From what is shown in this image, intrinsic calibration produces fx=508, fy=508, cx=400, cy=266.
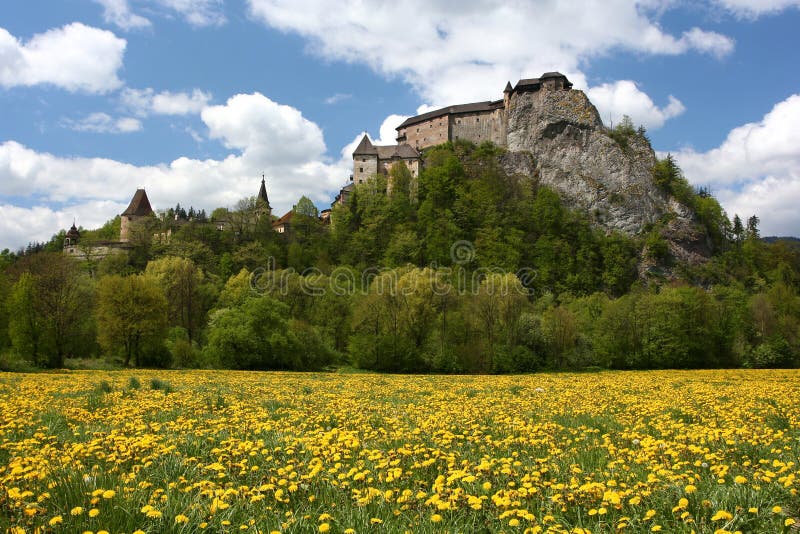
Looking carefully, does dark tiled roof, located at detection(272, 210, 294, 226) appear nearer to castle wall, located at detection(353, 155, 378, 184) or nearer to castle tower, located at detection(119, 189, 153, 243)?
castle wall, located at detection(353, 155, 378, 184)

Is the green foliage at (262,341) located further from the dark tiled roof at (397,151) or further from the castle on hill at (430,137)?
the dark tiled roof at (397,151)

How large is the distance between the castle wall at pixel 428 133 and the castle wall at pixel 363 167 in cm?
1593

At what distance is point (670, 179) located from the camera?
11994 cm

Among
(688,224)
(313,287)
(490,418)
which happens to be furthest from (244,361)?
(688,224)

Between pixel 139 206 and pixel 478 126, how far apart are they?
93649 mm

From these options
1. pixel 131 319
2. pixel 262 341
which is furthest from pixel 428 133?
pixel 131 319

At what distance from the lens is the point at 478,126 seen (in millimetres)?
141500

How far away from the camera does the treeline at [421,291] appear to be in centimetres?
4656

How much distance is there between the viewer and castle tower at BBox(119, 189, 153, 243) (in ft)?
424

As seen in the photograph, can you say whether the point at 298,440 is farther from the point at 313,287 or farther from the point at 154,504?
the point at 313,287

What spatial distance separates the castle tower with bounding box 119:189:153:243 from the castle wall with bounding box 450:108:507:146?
8447cm

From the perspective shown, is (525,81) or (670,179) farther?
(525,81)

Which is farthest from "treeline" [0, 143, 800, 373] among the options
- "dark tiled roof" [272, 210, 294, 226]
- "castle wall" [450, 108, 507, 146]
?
"castle wall" [450, 108, 507, 146]

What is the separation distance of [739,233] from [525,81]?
69.8 m
